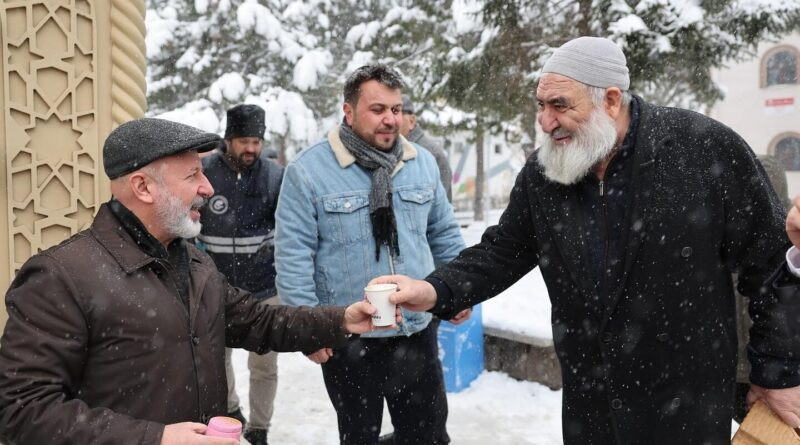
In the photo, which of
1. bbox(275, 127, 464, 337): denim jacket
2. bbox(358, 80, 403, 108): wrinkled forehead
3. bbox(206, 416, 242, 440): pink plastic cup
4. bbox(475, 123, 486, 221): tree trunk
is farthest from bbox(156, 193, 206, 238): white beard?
bbox(475, 123, 486, 221): tree trunk

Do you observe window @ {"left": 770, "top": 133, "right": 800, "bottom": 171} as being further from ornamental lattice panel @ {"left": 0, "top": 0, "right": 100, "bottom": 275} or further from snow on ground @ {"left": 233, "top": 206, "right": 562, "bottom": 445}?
ornamental lattice panel @ {"left": 0, "top": 0, "right": 100, "bottom": 275}

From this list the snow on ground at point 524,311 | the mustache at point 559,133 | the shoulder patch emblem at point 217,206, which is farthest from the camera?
the snow on ground at point 524,311

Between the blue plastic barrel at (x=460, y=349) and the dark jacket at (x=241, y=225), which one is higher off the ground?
the dark jacket at (x=241, y=225)

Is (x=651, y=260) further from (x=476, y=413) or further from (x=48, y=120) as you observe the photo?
(x=476, y=413)

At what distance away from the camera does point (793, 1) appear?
328 inches

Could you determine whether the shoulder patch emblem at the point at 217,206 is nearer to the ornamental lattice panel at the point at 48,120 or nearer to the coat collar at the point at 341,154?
the coat collar at the point at 341,154

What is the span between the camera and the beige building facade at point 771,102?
2495 centimetres

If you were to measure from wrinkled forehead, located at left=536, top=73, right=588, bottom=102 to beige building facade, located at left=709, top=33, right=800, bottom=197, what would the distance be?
83.3ft

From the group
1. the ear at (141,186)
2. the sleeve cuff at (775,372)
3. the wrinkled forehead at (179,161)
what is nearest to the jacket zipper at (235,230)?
the wrinkled forehead at (179,161)

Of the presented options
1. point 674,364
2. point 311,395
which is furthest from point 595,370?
point 311,395

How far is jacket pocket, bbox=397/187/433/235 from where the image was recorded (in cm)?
344

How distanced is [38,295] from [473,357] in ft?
14.4

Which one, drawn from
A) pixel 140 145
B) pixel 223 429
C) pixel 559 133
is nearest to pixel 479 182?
pixel 559 133

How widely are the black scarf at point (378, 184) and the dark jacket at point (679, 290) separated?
1.01 metres
